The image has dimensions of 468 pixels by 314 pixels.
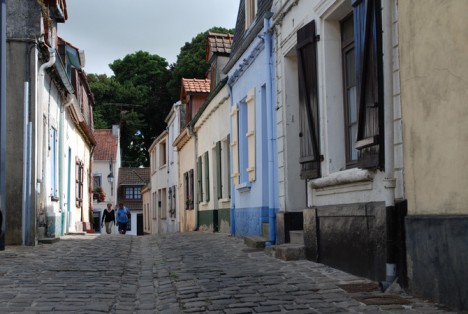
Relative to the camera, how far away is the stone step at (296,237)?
962 cm

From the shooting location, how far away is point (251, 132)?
1328 cm

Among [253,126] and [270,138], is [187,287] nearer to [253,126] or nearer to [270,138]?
[270,138]

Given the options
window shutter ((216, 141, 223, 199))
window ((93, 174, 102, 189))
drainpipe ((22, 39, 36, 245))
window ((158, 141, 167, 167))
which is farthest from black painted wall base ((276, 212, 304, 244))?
window ((93, 174, 102, 189))

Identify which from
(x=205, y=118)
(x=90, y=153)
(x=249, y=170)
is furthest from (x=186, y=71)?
(x=249, y=170)

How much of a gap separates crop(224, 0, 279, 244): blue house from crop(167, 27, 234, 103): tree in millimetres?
37946

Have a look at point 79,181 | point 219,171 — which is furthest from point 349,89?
point 79,181

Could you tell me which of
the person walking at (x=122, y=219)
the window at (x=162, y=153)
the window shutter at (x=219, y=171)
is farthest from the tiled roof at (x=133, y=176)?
the window shutter at (x=219, y=171)

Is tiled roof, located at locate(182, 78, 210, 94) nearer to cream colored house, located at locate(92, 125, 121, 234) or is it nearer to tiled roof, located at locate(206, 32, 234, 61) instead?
tiled roof, located at locate(206, 32, 234, 61)

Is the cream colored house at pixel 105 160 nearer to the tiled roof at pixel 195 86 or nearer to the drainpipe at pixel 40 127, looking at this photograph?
the tiled roof at pixel 195 86

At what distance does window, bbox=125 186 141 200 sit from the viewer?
5984 cm

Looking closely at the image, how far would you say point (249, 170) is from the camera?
13.4 m

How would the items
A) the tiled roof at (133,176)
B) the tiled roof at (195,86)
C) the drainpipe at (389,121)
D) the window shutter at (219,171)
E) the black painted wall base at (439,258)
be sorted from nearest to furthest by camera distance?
1. the black painted wall base at (439,258)
2. the drainpipe at (389,121)
3. the window shutter at (219,171)
4. the tiled roof at (195,86)
5. the tiled roof at (133,176)

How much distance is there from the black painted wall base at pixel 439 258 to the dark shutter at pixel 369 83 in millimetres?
1050

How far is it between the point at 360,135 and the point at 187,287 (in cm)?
240
